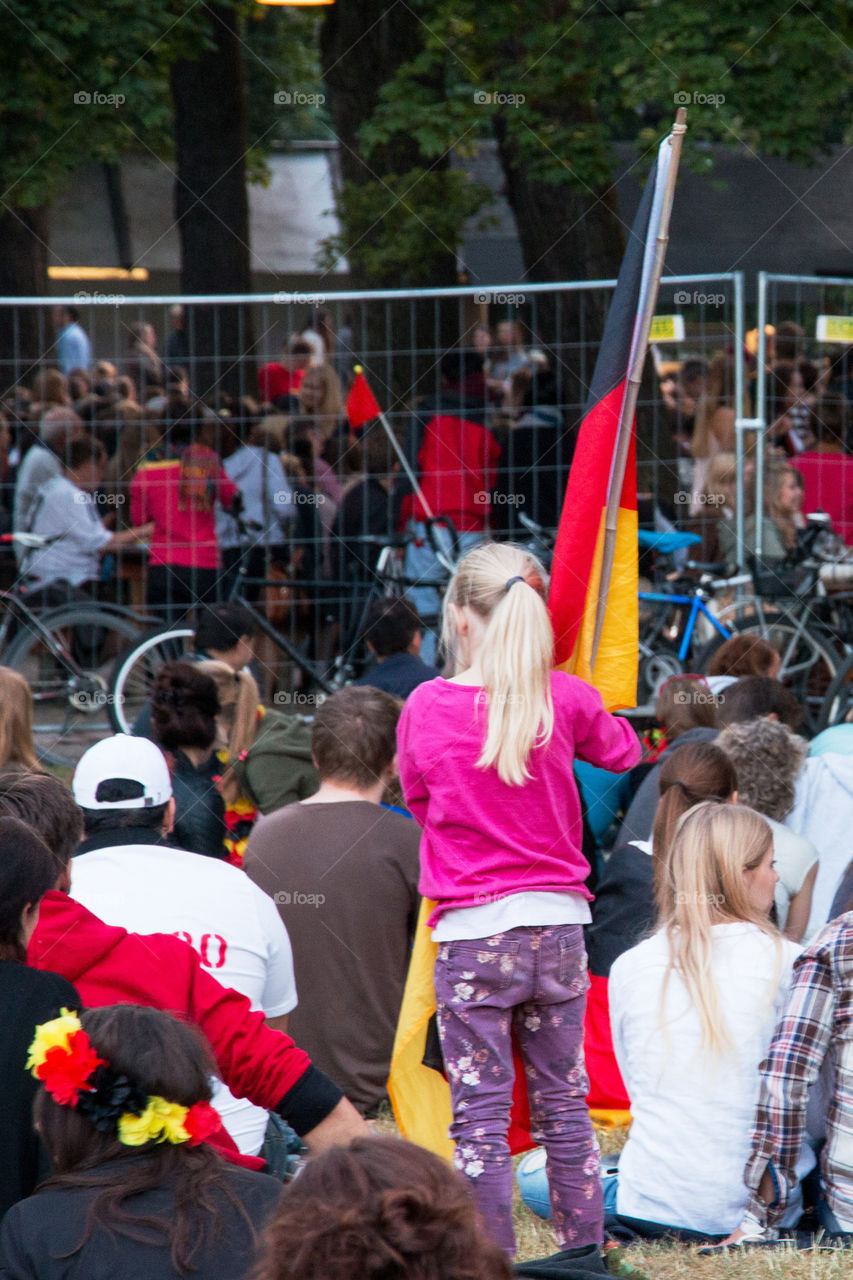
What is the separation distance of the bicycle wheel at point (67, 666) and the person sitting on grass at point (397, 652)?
2.44m

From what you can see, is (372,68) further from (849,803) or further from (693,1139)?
(693,1139)

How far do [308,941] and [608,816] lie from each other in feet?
4.64

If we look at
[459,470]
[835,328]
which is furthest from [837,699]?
[459,470]

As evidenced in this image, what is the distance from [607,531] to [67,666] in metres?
5.02

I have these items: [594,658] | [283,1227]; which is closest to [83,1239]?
[283,1227]

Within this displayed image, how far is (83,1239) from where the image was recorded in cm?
203

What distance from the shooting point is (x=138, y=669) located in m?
8.58

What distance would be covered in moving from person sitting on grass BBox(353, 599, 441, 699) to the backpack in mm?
663

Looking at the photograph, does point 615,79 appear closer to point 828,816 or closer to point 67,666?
point 67,666

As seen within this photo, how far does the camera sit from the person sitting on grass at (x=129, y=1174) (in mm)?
2033

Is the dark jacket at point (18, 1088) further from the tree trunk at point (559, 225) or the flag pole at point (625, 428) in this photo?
the tree trunk at point (559, 225)

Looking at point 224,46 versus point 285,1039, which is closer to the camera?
point 285,1039

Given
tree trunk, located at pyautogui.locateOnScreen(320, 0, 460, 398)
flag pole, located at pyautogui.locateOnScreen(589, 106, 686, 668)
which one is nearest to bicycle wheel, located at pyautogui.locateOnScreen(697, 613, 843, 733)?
tree trunk, located at pyautogui.locateOnScreen(320, 0, 460, 398)

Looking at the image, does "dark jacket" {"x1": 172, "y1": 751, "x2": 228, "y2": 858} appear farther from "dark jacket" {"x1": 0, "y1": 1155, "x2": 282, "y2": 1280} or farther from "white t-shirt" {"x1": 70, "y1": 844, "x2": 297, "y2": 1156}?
"dark jacket" {"x1": 0, "y1": 1155, "x2": 282, "y2": 1280}
